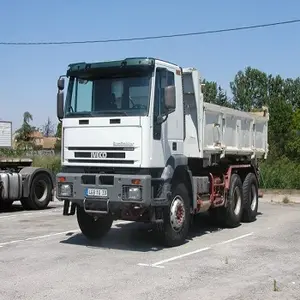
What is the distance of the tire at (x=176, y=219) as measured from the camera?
32.6 ft

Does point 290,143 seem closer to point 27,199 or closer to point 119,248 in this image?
point 27,199

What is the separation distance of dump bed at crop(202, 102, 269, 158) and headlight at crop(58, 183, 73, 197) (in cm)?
303

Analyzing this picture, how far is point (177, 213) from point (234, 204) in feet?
10.5

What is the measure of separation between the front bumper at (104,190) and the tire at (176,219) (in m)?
0.80

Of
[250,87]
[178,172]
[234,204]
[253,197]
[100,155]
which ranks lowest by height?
[234,204]

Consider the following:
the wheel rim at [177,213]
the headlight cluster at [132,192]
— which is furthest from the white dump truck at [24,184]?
the headlight cluster at [132,192]

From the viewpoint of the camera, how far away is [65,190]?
33.0 feet

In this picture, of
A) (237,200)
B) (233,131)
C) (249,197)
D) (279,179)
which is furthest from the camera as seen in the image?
(279,179)

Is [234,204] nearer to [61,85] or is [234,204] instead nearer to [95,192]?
[95,192]

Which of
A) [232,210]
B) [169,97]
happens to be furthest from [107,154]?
[232,210]

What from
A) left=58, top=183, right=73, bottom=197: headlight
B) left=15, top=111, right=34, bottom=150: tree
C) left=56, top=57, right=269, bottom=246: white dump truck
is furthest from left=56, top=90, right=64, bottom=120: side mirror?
left=15, top=111, right=34, bottom=150: tree

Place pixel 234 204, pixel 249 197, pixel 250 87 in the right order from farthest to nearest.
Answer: pixel 250 87
pixel 249 197
pixel 234 204

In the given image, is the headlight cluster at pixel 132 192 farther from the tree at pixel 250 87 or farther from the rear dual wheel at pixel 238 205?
the tree at pixel 250 87

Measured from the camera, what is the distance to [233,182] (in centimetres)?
1298
